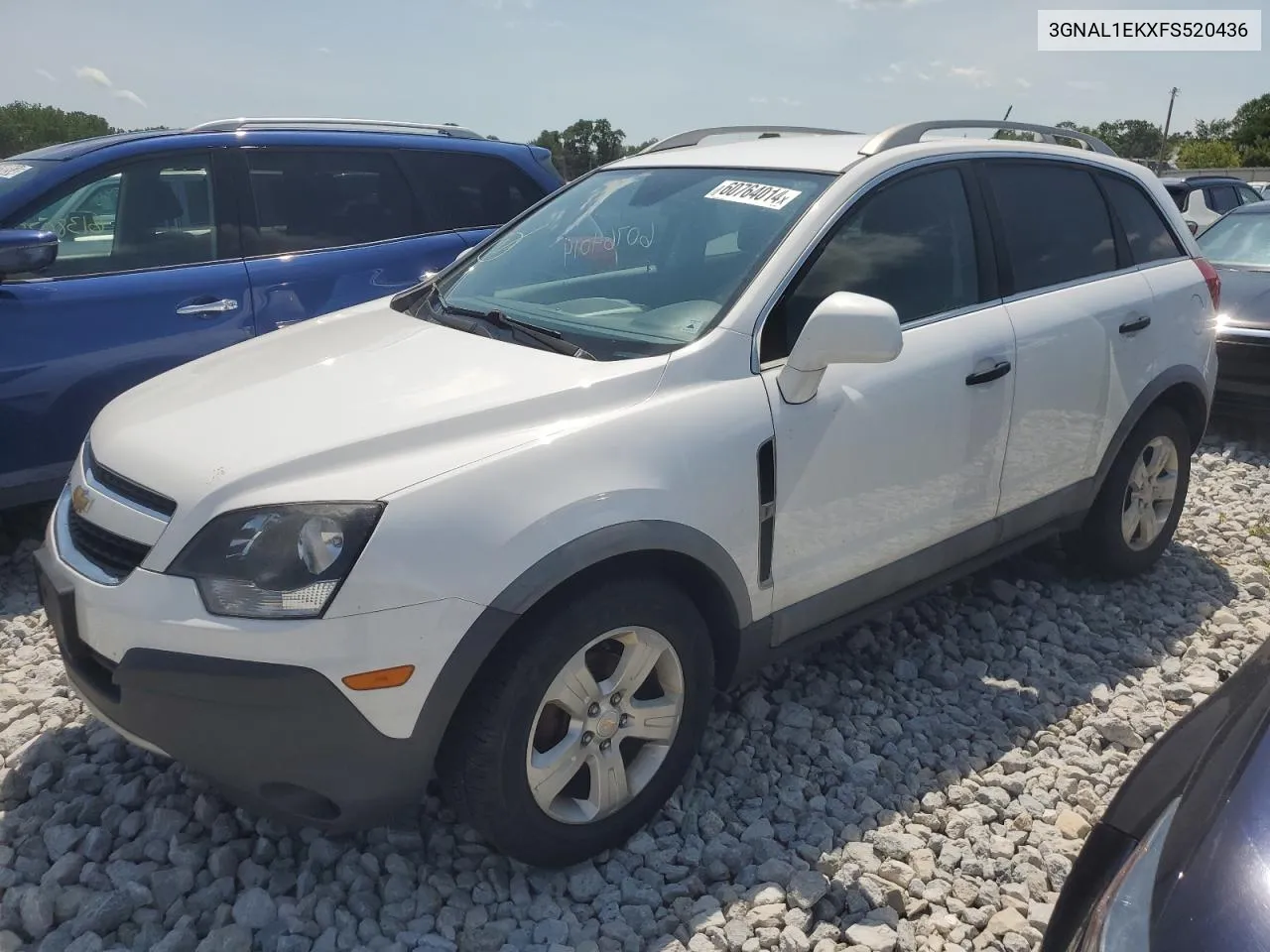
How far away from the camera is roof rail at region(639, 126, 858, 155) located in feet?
12.8

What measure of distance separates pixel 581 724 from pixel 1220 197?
1493cm

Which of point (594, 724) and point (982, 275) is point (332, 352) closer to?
point (594, 724)

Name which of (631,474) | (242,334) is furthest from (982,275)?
(242,334)

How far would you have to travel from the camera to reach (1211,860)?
1483mm

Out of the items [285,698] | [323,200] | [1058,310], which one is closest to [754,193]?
[1058,310]

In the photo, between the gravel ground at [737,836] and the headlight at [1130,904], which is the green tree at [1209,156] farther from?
the headlight at [1130,904]

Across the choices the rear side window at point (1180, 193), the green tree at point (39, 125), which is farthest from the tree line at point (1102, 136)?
the rear side window at point (1180, 193)

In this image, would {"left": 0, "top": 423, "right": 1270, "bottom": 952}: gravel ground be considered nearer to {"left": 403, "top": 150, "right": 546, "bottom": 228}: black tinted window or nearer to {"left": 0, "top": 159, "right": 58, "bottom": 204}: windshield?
{"left": 0, "top": 159, "right": 58, "bottom": 204}: windshield

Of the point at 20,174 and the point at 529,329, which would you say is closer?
the point at 529,329

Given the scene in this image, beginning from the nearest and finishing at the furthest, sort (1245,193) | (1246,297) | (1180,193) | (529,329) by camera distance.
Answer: (529,329), (1246,297), (1180,193), (1245,193)

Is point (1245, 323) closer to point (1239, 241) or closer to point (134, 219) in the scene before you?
point (1239, 241)

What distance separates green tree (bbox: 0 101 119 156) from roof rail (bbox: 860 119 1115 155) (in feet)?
121

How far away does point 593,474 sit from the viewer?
239 centimetres

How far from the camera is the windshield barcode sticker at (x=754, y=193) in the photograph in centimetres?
308
